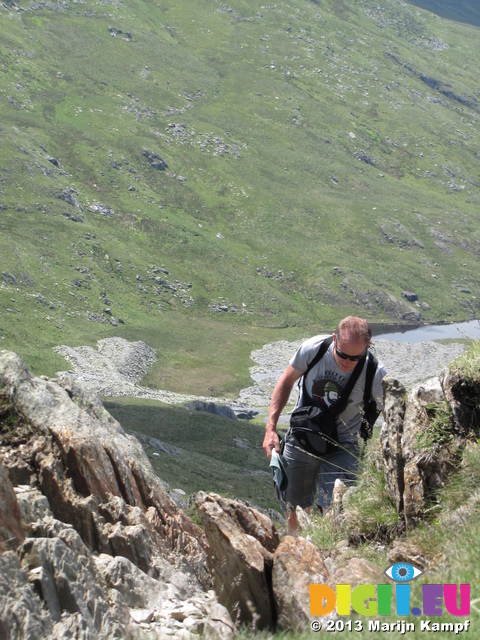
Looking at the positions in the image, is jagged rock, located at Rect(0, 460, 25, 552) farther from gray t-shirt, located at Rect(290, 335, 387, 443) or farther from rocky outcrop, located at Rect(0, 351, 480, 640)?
gray t-shirt, located at Rect(290, 335, 387, 443)

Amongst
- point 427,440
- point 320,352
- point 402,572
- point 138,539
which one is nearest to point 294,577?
point 402,572

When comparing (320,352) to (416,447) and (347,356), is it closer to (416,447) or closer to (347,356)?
(347,356)

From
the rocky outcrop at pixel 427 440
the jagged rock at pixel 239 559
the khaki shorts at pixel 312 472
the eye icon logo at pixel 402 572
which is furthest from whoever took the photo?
the khaki shorts at pixel 312 472

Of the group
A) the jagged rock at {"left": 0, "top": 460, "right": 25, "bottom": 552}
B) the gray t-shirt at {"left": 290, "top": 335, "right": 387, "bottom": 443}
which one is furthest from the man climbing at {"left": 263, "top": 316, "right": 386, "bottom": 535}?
the jagged rock at {"left": 0, "top": 460, "right": 25, "bottom": 552}

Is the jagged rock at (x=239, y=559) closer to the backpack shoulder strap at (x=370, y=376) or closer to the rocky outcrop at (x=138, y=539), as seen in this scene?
the rocky outcrop at (x=138, y=539)

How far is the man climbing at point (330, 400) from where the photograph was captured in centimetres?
1011

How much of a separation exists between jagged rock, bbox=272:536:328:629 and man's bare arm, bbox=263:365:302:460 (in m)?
2.52

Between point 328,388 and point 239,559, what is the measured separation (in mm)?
3372

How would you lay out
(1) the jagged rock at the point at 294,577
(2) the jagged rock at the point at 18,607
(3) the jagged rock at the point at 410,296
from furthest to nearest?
1. (3) the jagged rock at the point at 410,296
2. (1) the jagged rock at the point at 294,577
3. (2) the jagged rock at the point at 18,607

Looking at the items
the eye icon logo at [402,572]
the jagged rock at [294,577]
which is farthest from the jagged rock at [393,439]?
the eye icon logo at [402,572]

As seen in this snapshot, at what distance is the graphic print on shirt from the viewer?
10.3m

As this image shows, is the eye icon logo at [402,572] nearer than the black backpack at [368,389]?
Yes

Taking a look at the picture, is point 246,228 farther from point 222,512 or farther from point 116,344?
point 222,512

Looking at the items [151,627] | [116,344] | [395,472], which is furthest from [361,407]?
[116,344]
